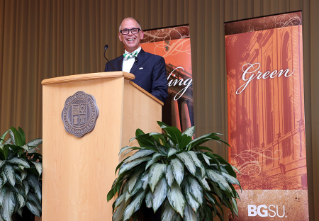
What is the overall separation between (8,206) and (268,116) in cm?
230

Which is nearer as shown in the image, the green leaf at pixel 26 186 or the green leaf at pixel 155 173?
the green leaf at pixel 155 173

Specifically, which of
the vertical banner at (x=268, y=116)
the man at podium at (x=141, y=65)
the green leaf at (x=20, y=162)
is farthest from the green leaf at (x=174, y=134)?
the vertical banner at (x=268, y=116)

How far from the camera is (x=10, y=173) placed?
6.58 ft

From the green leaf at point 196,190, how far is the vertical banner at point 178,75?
1.80 metres

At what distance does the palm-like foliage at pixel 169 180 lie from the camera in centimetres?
166

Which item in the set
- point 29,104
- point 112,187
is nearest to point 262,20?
point 112,187

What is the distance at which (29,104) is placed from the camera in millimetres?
4344

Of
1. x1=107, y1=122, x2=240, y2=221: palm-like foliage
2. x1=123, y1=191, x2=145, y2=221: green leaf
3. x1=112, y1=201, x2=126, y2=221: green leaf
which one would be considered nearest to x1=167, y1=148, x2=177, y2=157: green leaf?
x1=107, y1=122, x2=240, y2=221: palm-like foliage

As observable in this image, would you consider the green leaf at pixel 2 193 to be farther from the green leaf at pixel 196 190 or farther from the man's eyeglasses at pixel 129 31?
the man's eyeglasses at pixel 129 31

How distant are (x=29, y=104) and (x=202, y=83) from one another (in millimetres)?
2243

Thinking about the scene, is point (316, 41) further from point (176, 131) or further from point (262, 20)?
point (176, 131)

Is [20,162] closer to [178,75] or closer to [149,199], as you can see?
[149,199]

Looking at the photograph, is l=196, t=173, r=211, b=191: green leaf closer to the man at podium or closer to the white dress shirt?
the man at podium

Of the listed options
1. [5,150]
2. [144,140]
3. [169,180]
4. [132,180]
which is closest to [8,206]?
[5,150]
